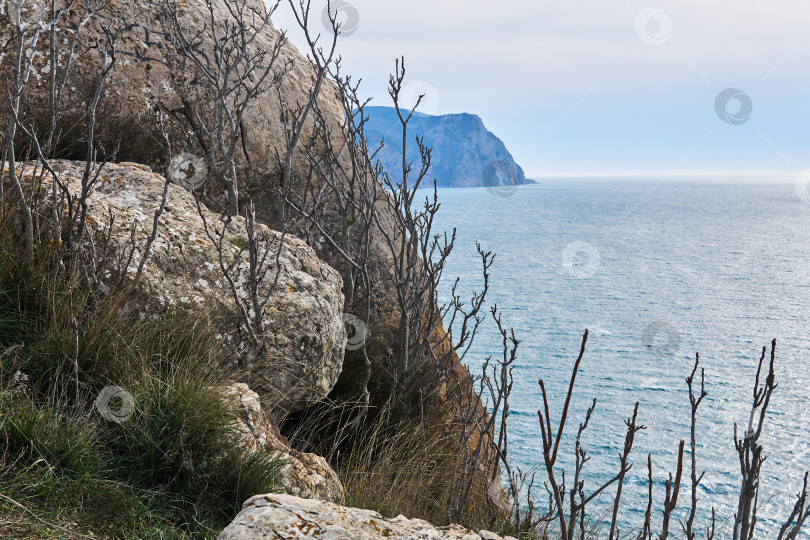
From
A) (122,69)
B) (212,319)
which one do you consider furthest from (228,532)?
(122,69)

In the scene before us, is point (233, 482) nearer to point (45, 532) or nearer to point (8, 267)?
point (45, 532)

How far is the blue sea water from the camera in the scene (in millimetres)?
16969

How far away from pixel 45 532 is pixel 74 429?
2.04 feet
